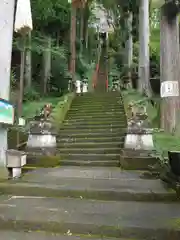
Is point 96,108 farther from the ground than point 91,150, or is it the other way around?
point 96,108

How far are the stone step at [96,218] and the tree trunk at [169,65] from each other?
4.21 meters

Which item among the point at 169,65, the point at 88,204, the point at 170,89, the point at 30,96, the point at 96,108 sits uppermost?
the point at 169,65

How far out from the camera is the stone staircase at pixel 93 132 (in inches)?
267

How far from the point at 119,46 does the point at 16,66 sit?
35.7 feet

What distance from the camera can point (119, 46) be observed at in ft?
75.6

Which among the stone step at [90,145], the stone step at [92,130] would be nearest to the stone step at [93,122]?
the stone step at [92,130]

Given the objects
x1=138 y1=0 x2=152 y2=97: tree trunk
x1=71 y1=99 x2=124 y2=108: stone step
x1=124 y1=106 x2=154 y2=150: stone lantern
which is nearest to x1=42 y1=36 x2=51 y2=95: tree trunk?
x1=71 y1=99 x2=124 y2=108: stone step

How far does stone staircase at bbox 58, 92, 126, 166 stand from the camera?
6.78 meters

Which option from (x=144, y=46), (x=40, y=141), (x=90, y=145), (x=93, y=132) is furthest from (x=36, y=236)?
(x=144, y=46)

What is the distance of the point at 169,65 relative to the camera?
25.2 feet

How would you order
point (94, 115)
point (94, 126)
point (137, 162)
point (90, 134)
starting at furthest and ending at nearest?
point (94, 115) → point (94, 126) → point (90, 134) → point (137, 162)

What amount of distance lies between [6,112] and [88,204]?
2.26 meters

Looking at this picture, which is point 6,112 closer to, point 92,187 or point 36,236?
point 92,187

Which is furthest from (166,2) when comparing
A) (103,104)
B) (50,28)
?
(50,28)
